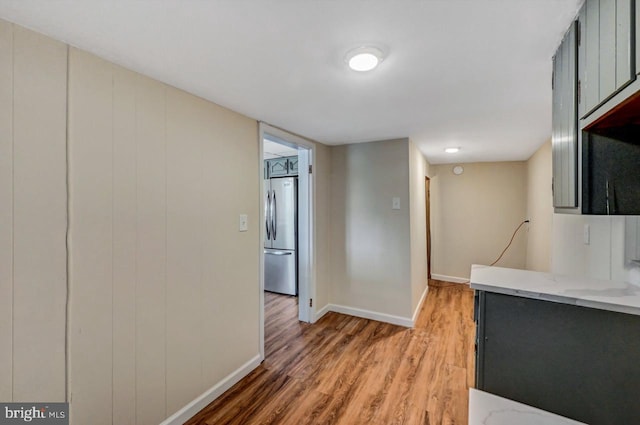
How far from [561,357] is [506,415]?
0.68 meters

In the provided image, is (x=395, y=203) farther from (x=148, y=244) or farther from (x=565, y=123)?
(x=148, y=244)

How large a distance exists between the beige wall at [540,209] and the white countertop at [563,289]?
79.1 inches

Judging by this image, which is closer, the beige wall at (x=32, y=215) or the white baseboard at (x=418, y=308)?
the beige wall at (x=32, y=215)

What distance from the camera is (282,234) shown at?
4168 millimetres

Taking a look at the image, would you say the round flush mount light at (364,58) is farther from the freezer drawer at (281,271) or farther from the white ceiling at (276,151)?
the freezer drawer at (281,271)

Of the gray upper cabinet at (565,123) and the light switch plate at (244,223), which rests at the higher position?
the gray upper cabinet at (565,123)

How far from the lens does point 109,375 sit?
1.40m

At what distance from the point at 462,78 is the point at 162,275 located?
2.14 meters

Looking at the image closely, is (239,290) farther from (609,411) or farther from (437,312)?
(437,312)

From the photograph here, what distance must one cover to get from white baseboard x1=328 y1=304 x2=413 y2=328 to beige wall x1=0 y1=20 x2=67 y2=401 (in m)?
2.65

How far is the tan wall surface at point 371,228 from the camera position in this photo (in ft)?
10.0

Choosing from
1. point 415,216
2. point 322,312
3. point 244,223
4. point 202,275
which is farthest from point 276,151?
point 202,275

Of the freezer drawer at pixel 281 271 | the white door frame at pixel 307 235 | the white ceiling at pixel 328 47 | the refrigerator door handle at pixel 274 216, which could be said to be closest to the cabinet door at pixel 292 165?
the refrigerator door handle at pixel 274 216

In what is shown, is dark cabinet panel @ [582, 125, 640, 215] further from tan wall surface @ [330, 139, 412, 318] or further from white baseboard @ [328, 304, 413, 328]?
white baseboard @ [328, 304, 413, 328]
